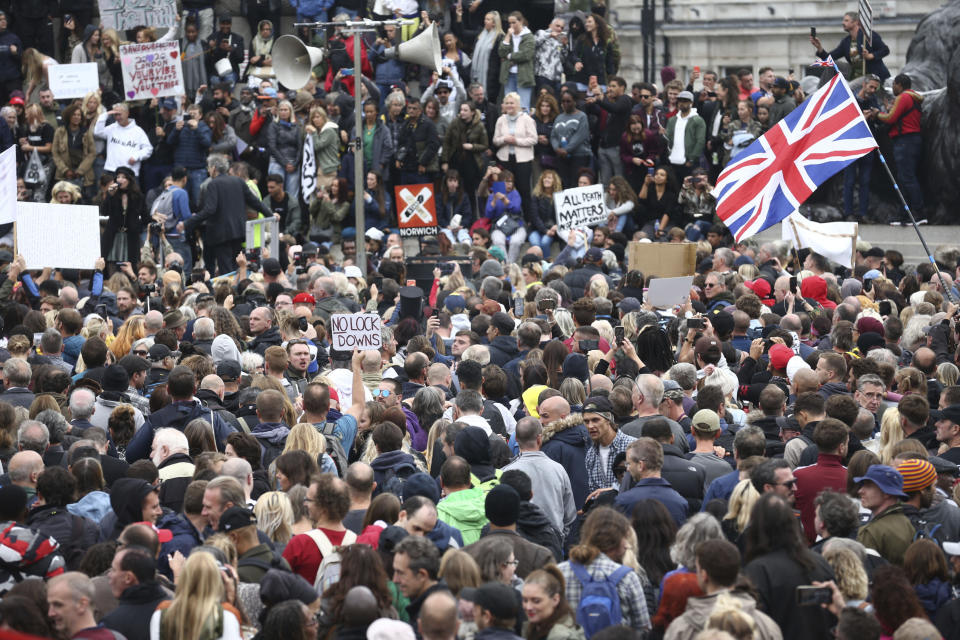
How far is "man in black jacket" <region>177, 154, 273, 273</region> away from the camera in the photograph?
64.9 ft

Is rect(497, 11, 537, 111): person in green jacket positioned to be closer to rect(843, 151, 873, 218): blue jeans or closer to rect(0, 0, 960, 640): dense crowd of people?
rect(0, 0, 960, 640): dense crowd of people

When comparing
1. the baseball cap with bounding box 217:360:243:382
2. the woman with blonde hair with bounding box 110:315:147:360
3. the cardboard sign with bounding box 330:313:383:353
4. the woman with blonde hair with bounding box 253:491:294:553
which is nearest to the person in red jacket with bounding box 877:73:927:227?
the cardboard sign with bounding box 330:313:383:353

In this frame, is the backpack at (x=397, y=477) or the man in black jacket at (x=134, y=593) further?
the backpack at (x=397, y=477)

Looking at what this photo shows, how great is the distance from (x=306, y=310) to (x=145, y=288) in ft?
11.8

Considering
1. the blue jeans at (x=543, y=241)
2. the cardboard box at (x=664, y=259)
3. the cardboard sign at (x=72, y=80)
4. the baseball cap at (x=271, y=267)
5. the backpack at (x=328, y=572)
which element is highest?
the cardboard sign at (x=72, y=80)

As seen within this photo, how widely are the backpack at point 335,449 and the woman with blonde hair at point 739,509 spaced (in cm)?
254

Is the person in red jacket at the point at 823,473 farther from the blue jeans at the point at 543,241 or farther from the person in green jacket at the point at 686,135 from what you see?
the person in green jacket at the point at 686,135

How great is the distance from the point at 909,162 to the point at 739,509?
49.9 ft

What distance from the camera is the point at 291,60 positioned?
21172 mm

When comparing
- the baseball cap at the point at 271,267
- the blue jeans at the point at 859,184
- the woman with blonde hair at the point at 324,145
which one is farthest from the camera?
the woman with blonde hair at the point at 324,145

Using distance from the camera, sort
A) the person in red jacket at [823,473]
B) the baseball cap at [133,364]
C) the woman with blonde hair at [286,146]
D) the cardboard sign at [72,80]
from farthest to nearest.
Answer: the cardboard sign at [72,80] → the woman with blonde hair at [286,146] → the baseball cap at [133,364] → the person in red jacket at [823,473]

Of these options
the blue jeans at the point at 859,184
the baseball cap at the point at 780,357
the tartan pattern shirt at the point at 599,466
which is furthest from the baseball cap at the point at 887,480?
the blue jeans at the point at 859,184

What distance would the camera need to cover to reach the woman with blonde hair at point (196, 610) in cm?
641

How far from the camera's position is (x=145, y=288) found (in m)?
17.2
